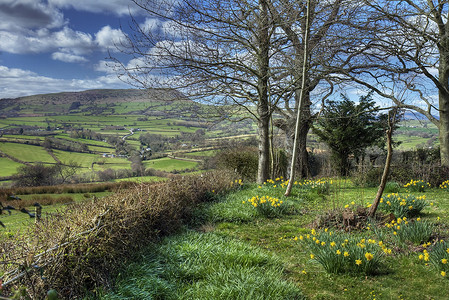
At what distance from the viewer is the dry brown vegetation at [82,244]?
2769mm

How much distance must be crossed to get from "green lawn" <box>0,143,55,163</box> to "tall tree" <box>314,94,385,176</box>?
136 ft

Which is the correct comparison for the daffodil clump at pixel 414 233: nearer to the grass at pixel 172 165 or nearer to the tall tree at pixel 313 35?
the tall tree at pixel 313 35

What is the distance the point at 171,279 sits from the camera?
3355 mm

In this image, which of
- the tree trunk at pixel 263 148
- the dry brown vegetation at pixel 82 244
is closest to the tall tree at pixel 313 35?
the tree trunk at pixel 263 148

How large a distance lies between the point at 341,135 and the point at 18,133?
7021 centimetres

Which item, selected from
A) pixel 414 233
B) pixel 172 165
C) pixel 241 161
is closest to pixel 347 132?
pixel 241 161

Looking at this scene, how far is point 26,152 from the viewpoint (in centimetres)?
4766

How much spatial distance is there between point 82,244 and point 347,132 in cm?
1373

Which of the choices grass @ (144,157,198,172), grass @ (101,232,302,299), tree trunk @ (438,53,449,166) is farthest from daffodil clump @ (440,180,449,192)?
grass @ (144,157,198,172)

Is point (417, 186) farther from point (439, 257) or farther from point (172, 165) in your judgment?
point (172, 165)

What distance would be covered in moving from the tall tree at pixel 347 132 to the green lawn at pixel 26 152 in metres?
41.5

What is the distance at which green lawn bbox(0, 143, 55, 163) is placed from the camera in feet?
146

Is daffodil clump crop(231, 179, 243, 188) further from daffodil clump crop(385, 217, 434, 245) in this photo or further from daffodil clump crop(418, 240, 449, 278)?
daffodil clump crop(418, 240, 449, 278)

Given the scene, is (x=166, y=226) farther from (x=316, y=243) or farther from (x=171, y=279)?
(x=316, y=243)
